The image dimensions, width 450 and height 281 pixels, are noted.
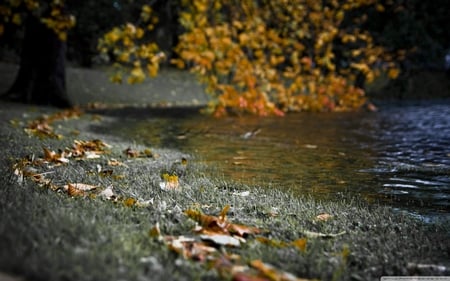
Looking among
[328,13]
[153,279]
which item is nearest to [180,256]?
[153,279]

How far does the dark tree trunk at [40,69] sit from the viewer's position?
13648mm

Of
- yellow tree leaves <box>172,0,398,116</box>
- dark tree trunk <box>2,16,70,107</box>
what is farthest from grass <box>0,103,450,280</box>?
dark tree trunk <box>2,16,70,107</box>

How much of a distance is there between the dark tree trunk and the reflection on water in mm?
4126

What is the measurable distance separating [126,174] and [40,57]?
10.7 meters

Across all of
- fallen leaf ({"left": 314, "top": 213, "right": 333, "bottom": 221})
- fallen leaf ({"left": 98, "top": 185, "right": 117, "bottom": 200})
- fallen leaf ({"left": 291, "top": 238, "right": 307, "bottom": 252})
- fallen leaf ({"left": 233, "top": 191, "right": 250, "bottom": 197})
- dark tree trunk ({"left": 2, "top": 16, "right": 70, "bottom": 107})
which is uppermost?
dark tree trunk ({"left": 2, "top": 16, "right": 70, "bottom": 107})

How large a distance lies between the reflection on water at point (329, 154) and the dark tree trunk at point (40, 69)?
4.13 m

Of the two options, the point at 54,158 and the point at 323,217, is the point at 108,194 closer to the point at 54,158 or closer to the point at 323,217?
the point at 323,217

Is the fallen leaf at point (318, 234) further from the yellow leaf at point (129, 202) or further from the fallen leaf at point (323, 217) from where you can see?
the yellow leaf at point (129, 202)

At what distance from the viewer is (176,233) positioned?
102 inches

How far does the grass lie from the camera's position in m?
1.92

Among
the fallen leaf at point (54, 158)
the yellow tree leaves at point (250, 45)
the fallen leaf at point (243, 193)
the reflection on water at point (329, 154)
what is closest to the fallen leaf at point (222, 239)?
the fallen leaf at point (243, 193)

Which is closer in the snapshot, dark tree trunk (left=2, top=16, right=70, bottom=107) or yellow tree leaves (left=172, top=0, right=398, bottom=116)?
yellow tree leaves (left=172, top=0, right=398, bottom=116)

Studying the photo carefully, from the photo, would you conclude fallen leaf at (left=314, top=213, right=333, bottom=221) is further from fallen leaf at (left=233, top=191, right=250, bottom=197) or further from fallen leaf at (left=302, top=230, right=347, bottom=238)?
fallen leaf at (left=233, top=191, right=250, bottom=197)

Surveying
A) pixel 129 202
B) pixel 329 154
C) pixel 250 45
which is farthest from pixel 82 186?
pixel 250 45
